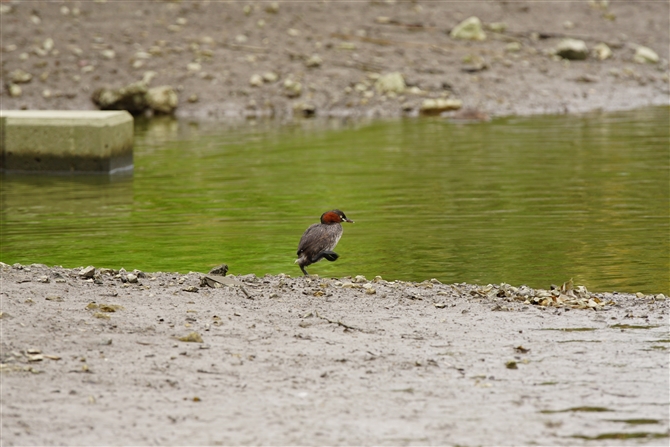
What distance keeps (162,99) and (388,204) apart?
43.2 feet

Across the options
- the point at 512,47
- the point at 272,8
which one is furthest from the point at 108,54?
the point at 512,47

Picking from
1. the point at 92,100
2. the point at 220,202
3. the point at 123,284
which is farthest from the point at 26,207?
the point at 92,100

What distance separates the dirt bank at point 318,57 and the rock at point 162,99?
0.42m

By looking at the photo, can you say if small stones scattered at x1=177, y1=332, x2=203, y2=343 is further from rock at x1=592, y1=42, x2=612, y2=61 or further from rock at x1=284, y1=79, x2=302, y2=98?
rock at x1=592, y1=42, x2=612, y2=61

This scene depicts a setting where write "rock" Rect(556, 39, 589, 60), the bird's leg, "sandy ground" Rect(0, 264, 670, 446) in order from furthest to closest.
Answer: "rock" Rect(556, 39, 589, 60) < the bird's leg < "sandy ground" Rect(0, 264, 670, 446)

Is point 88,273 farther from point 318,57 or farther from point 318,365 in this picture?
point 318,57

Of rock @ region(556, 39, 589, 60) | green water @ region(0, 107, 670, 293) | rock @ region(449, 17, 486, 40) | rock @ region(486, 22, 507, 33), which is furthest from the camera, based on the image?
rock @ region(486, 22, 507, 33)

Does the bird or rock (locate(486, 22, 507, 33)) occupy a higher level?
the bird

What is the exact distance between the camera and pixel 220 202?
14.2m

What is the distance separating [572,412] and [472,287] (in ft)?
9.96

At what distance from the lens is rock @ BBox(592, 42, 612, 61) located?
28.3 metres

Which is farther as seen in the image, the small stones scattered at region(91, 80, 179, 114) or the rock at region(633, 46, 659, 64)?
the rock at region(633, 46, 659, 64)

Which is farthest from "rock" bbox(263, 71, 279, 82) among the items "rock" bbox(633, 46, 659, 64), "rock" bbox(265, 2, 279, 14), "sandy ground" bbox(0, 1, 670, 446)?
"sandy ground" bbox(0, 1, 670, 446)

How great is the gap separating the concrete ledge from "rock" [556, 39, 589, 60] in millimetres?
14281
